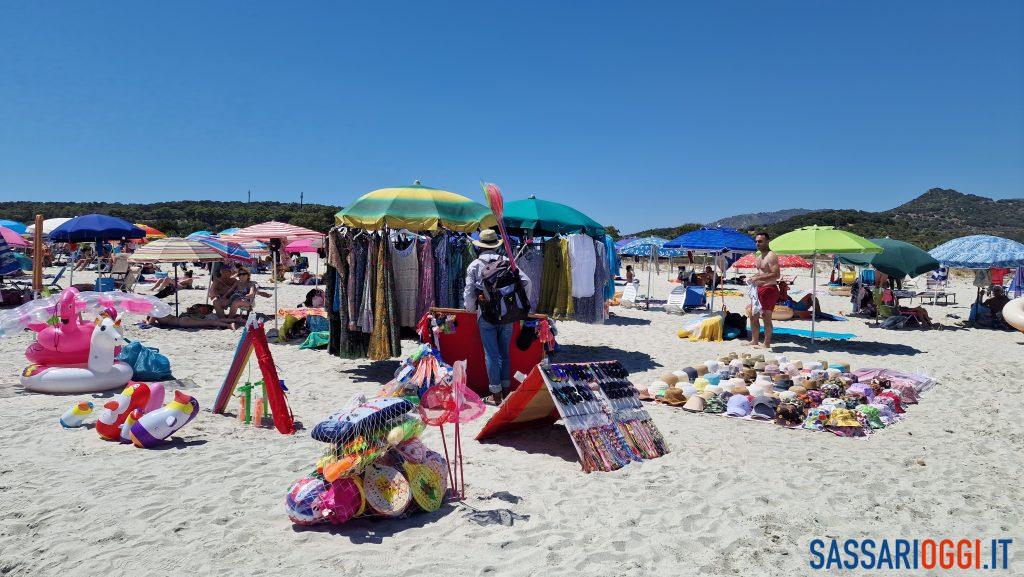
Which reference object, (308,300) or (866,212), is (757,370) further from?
(866,212)

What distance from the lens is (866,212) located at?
261ft

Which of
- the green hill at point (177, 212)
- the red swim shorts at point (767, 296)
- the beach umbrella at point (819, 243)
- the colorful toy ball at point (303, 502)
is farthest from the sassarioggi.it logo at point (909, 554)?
the green hill at point (177, 212)

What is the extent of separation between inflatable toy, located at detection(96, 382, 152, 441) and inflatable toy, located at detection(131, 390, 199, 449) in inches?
7.7

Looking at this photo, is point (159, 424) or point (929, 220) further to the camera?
point (929, 220)

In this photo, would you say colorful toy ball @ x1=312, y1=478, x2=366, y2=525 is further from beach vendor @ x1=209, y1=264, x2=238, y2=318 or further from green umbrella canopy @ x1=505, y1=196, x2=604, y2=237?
beach vendor @ x1=209, y1=264, x2=238, y2=318

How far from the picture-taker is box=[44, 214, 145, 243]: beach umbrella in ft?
43.7

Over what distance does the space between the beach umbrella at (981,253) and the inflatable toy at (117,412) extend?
15495 mm

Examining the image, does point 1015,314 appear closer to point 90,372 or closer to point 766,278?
point 766,278

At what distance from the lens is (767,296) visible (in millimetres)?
10000

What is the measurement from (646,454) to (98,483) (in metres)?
3.80

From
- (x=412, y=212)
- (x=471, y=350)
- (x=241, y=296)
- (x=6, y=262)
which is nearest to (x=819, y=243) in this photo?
(x=471, y=350)

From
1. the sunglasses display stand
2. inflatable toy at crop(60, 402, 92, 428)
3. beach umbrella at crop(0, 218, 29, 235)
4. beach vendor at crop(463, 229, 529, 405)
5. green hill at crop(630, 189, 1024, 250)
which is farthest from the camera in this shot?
green hill at crop(630, 189, 1024, 250)

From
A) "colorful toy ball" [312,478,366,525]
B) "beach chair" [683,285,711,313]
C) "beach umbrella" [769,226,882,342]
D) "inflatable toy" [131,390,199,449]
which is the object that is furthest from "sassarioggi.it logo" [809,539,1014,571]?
"beach chair" [683,285,711,313]

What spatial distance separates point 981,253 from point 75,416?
54.1 feet
